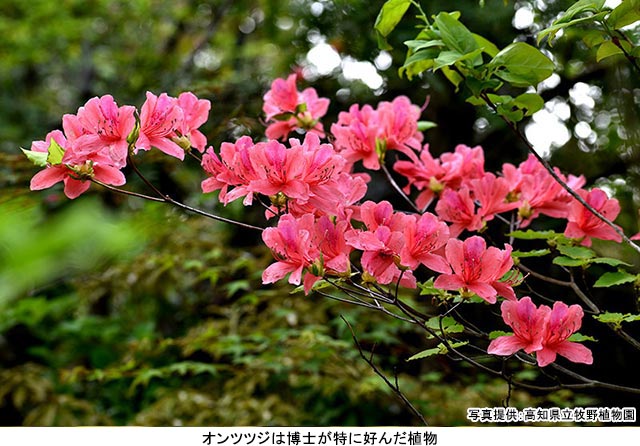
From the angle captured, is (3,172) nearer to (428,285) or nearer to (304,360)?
(304,360)

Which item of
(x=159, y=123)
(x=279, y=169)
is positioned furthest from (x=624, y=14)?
(x=159, y=123)

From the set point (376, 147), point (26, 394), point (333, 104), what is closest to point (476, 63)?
point (376, 147)

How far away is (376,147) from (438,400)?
3.12 feet

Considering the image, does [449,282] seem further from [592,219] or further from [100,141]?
[100,141]

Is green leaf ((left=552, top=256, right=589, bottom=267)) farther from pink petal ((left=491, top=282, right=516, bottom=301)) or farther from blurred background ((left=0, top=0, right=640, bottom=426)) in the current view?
blurred background ((left=0, top=0, right=640, bottom=426))

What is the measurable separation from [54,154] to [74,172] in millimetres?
35

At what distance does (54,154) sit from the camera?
0.63 m

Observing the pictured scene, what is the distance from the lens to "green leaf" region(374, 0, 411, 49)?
0.76 meters

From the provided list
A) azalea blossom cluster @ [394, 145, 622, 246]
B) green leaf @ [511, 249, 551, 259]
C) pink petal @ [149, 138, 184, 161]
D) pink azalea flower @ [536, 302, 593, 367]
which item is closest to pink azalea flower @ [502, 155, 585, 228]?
→ azalea blossom cluster @ [394, 145, 622, 246]

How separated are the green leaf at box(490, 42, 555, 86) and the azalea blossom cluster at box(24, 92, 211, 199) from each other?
0.35 metres
